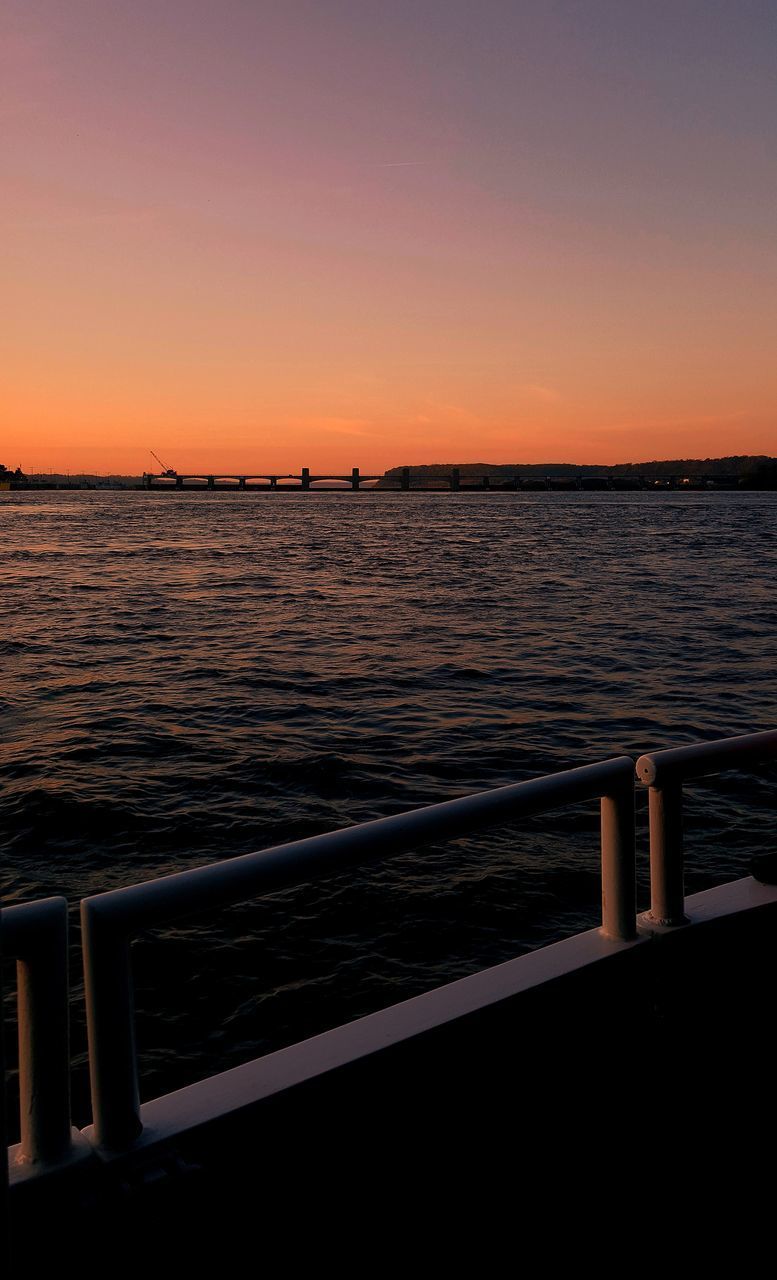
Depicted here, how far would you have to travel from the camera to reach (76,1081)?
566 cm

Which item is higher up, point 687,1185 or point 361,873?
point 687,1185

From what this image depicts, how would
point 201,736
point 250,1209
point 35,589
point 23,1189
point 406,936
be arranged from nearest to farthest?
1. point 23,1189
2. point 250,1209
3. point 406,936
4. point 201,736
5. point 35,589

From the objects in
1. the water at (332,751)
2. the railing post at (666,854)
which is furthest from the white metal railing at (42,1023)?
the water at (332,751)

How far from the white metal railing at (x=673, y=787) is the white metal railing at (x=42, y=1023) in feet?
5.66

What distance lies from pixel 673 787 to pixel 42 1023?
1.95m

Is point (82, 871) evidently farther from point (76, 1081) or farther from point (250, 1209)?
point (250, 1209)

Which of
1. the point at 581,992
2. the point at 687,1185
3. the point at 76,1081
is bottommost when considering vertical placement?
the point at 76,1081

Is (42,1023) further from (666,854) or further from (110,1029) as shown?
(666,854)

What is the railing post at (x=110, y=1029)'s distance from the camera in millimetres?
1977

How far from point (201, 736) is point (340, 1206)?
12.0 m

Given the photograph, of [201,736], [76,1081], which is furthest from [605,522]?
[76,1081]

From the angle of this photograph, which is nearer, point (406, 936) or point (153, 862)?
point (406, 936)

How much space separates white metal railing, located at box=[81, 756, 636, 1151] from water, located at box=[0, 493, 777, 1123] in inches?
152

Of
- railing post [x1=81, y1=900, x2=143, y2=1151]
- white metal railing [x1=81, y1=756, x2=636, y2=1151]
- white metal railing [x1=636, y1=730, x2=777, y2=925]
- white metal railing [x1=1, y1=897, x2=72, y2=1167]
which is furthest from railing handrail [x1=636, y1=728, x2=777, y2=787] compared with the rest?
white metal railing [x1=1, y1=897, x2=72, y2=1167]
